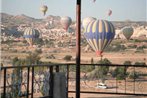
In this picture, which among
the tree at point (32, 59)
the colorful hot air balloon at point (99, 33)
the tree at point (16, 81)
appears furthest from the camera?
the tree at point (32, 59)

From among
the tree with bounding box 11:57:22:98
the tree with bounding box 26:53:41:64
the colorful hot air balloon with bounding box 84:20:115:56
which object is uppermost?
the colorful hot air balloon with bounding box 84:20:115:56

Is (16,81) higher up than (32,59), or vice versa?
(16,81)

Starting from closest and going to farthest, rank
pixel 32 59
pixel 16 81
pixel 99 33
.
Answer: pixel 16 81 < pixel 99 33 < pixel 32 59

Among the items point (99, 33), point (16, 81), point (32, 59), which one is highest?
point (99, 33)

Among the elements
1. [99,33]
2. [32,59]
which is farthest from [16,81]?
[32,59]

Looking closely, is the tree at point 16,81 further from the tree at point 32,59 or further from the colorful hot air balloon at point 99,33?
the tree at point 32,59

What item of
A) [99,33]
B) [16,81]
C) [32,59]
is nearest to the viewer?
[16,81]

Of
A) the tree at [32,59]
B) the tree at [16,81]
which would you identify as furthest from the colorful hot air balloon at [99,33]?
the tree at [32,59]

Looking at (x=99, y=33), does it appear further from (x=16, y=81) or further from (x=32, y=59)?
(x=32, y=59)

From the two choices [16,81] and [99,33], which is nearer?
[16,81]

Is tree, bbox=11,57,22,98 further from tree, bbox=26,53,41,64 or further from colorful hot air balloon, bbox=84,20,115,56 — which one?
tree, bbox=26,53,41,64

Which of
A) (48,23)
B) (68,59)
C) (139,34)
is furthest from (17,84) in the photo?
(48,23)

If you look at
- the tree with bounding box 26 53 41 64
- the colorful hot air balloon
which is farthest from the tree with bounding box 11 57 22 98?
the tree with bounding box 26 53 41 64
